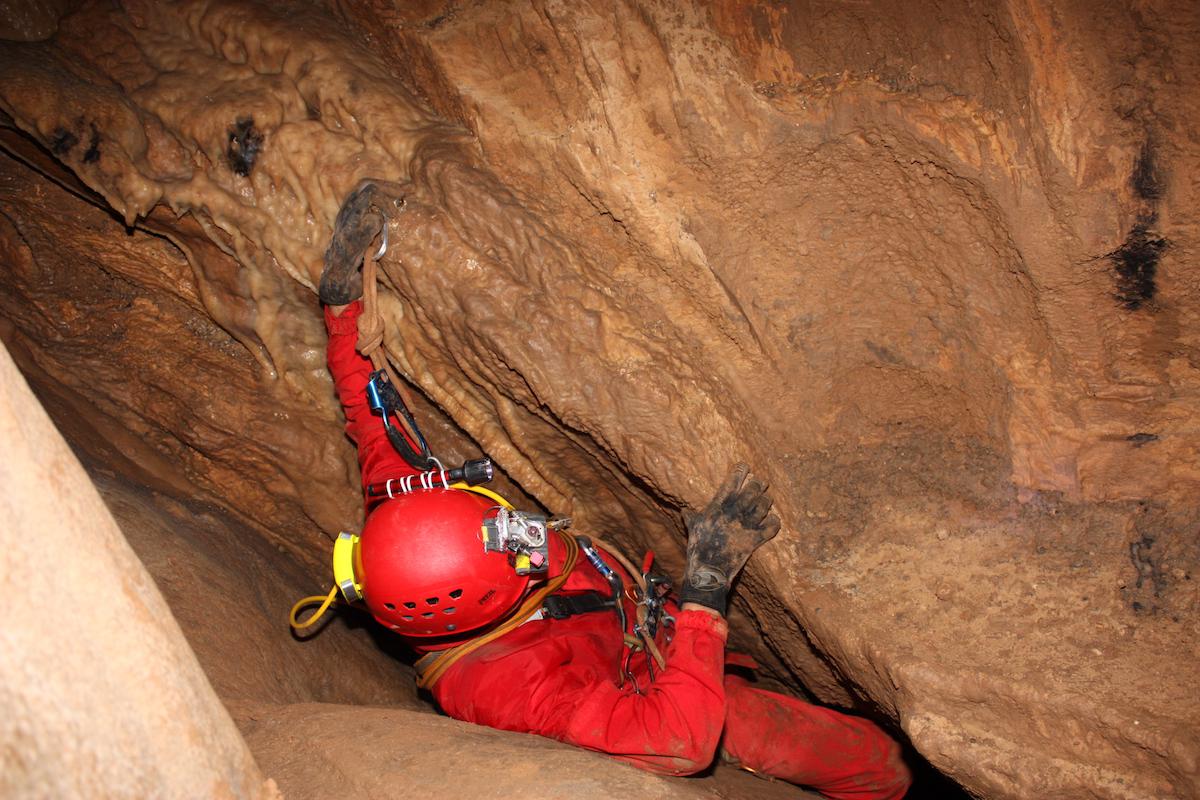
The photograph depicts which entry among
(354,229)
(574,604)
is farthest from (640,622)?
(354,229)

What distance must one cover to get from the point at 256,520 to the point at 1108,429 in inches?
120

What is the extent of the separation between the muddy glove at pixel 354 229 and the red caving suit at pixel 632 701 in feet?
0.39

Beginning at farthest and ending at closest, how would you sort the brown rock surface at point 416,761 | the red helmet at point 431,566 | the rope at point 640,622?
the rope at point 640,622 → the red helmet at point 431,566 → the brown rock surface at point 416,761

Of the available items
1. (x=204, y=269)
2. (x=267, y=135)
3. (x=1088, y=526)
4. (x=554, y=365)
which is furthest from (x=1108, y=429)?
(x=204, y=269)

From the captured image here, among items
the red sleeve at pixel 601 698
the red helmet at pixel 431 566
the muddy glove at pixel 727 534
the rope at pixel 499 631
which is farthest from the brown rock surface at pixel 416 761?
the muddy glove at pixel 727 534

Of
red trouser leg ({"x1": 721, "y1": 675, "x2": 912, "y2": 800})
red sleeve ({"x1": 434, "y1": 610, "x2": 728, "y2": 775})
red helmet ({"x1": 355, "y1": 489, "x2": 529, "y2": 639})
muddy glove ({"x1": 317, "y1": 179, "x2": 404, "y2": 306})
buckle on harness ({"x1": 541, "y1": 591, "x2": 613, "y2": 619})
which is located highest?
muddy glove ({"x1": 317, "y1": 179, "x2": 404, "y2": 306})

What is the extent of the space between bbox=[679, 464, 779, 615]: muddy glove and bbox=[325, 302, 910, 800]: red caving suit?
0.09 meters

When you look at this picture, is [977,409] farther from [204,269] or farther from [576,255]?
[204,269]

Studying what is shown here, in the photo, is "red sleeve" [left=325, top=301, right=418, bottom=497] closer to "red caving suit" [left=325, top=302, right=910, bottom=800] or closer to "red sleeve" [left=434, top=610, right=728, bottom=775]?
"red caving suit" [left=325, top=302, right=910, bottom=800]

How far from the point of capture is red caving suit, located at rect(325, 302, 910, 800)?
241 cm

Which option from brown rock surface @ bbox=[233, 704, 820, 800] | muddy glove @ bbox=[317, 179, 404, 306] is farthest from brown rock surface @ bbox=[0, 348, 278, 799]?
muddy glove @ bbox=[317, 179, 404, 306]

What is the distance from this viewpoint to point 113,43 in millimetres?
2867

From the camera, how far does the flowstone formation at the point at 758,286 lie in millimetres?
2031

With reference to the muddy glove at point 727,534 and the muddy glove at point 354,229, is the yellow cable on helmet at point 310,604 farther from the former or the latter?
the muddy glove at point 727,534
